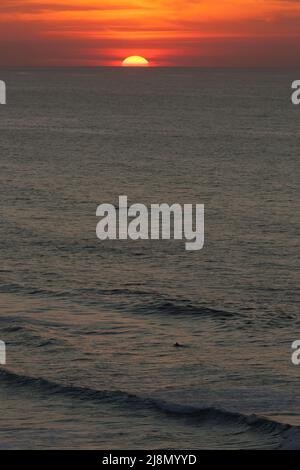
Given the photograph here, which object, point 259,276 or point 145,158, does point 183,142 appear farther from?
point 259,276

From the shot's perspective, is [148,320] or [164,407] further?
[148,320]

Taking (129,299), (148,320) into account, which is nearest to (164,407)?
(148,320)

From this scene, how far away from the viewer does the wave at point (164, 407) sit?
3186cm

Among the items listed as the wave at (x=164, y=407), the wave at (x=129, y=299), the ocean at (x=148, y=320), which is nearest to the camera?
the wave at (x=164, y=407)

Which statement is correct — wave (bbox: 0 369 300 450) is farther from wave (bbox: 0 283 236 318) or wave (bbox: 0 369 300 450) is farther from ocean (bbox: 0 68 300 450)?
wave (bbox: 0 283 236 318)

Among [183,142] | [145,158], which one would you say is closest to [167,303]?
[145,158]

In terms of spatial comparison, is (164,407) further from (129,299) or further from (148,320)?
(129,299)

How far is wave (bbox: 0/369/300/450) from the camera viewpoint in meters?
31.9

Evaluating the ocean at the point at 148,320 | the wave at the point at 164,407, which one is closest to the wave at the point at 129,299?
the ocean at the point at 148,320

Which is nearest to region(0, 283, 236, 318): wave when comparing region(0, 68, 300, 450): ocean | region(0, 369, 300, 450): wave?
region(0, 68, 300, 450): ocean

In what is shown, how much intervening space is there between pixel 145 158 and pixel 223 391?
274 feet

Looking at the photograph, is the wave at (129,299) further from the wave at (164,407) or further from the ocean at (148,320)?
the wave at (164,407)

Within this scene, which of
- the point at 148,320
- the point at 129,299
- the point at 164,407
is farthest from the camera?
the point at 129,299

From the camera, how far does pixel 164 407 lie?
34.4m
